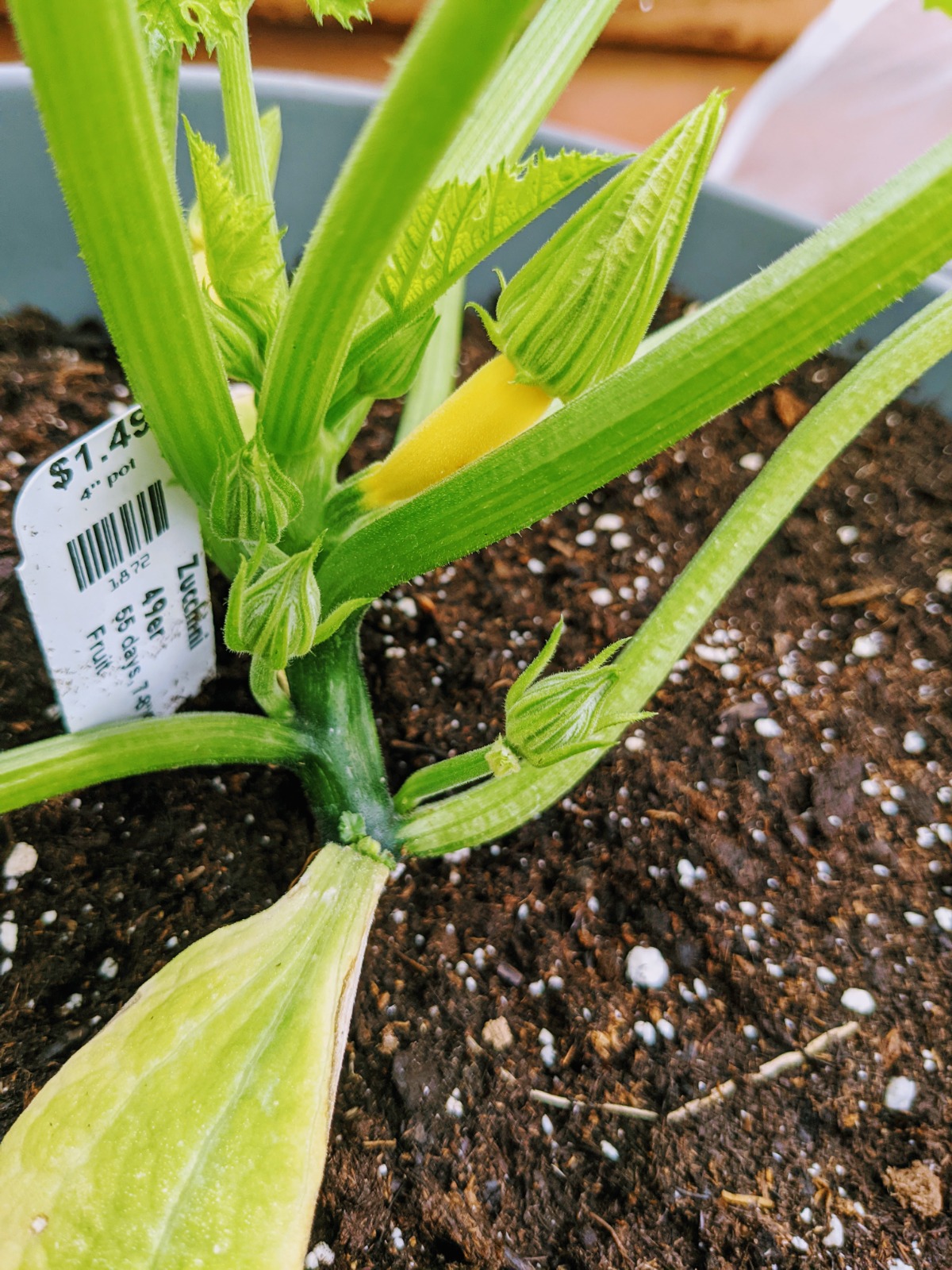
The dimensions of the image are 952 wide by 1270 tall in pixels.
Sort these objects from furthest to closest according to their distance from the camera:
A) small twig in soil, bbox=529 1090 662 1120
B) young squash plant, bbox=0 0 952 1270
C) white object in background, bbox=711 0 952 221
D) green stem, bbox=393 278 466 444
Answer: white object in background, bbox=711 0 952 221 < green stem, bbox=393 278 466 444 < small twig in soil, bbox=529 1090 662 1120 < young squash plant, bbox=0 0 952 1270

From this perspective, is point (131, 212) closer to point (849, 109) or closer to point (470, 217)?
point (470, 217)

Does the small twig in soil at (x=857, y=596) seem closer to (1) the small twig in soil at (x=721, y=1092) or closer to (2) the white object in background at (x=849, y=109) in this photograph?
(1) the small twig in soil at (x=721, y=1092)

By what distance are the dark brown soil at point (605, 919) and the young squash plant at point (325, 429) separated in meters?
0.11

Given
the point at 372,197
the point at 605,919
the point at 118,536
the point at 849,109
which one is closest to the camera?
the point at 372,197

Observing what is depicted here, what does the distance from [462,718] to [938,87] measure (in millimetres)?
1617

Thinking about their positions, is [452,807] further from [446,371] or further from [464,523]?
→ [446,371]

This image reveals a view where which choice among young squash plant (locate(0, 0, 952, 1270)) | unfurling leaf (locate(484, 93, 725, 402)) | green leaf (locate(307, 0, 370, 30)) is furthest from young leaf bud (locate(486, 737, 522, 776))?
green leaf (locate(307, 0, 370, 30))

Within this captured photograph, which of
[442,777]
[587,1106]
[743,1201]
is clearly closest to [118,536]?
[442,777]

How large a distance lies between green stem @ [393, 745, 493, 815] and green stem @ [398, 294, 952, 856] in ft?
0.06

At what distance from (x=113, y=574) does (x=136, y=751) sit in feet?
0.38

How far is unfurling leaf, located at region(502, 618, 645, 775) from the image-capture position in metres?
0.56

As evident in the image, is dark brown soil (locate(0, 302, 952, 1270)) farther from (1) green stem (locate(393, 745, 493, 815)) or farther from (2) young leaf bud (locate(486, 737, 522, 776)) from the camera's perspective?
(2) young leaf bud (locate(486, 737, 522, 776))

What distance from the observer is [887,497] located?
43.7 inches

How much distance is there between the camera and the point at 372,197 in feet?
1.37
